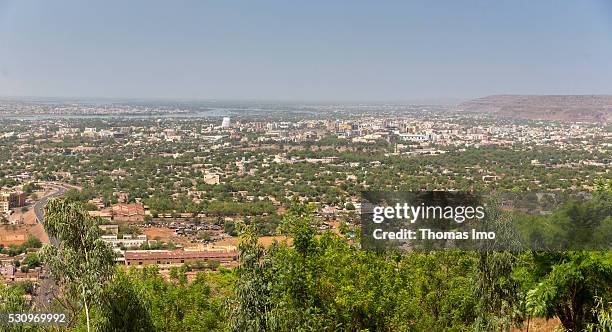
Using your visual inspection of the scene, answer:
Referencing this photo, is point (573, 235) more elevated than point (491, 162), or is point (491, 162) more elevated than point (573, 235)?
point (573, 235)

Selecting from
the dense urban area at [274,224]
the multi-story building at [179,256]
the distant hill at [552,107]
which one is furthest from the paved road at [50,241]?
the distant hill at [552,107]

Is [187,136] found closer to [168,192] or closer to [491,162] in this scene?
[168,192]

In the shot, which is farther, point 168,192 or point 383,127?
point 383,127

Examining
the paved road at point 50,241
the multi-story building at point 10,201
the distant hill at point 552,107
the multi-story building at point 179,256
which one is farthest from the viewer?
the distant hill at point 552,107

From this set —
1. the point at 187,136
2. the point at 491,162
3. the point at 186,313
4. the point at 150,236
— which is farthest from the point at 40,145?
the point at 186,313

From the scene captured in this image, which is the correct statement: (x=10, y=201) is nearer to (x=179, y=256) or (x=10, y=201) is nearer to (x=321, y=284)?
(x=179, y=256)

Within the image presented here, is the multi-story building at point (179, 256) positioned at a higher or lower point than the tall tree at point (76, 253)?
lower

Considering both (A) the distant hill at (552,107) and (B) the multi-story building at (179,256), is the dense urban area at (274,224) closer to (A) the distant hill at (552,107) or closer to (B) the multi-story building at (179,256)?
(B) the multi-story building at (179,256)
